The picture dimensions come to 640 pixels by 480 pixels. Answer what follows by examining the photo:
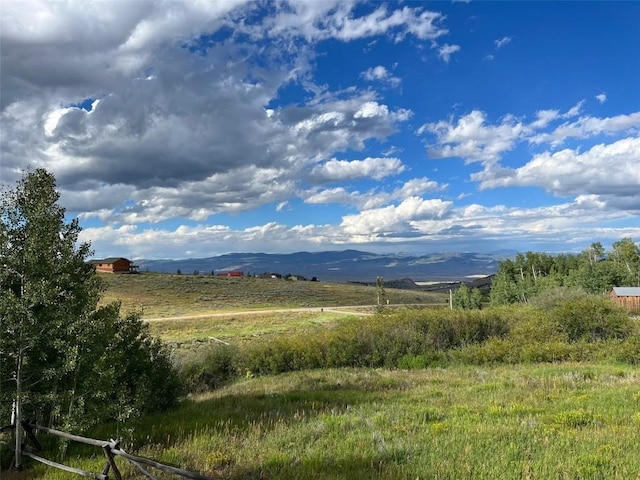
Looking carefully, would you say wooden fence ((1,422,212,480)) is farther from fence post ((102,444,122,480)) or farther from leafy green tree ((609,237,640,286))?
leafy green tree ((609,237,640,286))

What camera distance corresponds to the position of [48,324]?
947 centimetres

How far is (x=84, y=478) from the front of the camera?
7.79 metres

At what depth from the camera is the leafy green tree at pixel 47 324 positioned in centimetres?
930

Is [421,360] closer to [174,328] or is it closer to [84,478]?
[84,478]

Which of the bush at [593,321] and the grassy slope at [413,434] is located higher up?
the grassy slope at [413,434]

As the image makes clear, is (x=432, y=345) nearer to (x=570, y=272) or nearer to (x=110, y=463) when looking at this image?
(x=110, y=463)

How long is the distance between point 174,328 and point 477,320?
33085 mm

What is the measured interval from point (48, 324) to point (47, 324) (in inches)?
0.7

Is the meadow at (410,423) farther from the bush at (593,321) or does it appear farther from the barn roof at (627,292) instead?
the barn roof at (627,292)

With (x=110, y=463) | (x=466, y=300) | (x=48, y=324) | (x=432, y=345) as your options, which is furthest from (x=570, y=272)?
(x=110, y=463)

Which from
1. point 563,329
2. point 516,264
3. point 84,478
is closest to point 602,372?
point 563,329

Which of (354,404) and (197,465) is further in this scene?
(354,404)

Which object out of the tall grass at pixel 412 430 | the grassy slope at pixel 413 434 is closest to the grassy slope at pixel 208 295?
the tall grass at pixel 412 430

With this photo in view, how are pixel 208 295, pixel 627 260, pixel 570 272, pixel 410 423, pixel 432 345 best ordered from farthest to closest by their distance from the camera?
pixel 208 295 < pixel 627 260 < pixel 570 272 < pixel 432 345 < pixel 410 423
